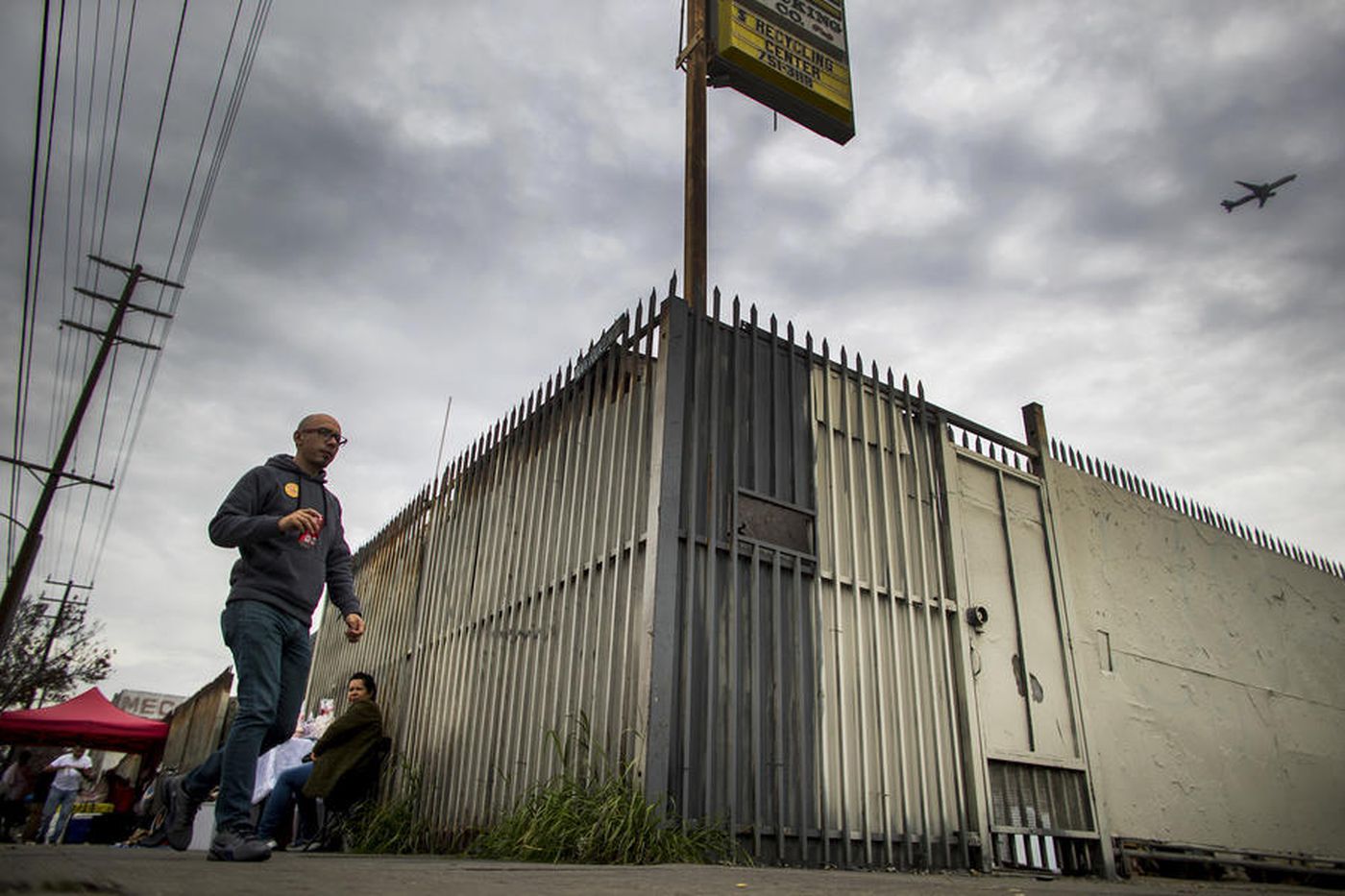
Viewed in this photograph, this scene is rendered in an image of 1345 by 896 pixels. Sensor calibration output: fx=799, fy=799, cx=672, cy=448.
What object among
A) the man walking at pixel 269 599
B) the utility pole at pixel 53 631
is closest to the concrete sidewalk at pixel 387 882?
the man walking at pixel 269 599

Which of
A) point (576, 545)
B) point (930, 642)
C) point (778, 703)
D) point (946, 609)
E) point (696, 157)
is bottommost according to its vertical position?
point (778, 703)

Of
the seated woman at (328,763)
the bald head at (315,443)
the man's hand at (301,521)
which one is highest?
the bald head at (315,443)

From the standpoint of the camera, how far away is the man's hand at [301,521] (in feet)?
9.79

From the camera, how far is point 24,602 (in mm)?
25906

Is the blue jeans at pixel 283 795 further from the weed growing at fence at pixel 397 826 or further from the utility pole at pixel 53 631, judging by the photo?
the utility pole at pixel 53 631

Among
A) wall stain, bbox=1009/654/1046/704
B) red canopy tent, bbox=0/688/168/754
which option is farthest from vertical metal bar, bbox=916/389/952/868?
red canopy tent, bbox=0/688/168/754

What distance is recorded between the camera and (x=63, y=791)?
10.2 m

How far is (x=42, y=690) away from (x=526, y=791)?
2729cm

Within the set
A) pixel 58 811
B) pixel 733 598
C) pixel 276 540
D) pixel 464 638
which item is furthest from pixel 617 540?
pixel 58 811

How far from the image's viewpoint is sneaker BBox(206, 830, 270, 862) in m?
2.47

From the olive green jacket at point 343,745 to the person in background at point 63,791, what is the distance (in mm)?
7102

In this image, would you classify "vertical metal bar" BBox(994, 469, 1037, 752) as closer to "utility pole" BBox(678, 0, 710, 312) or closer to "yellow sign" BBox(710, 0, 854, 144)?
"utility pole" BBox(678, 0, 710, 312)

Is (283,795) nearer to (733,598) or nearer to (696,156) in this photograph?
(733,598)

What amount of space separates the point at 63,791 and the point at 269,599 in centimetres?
1025
